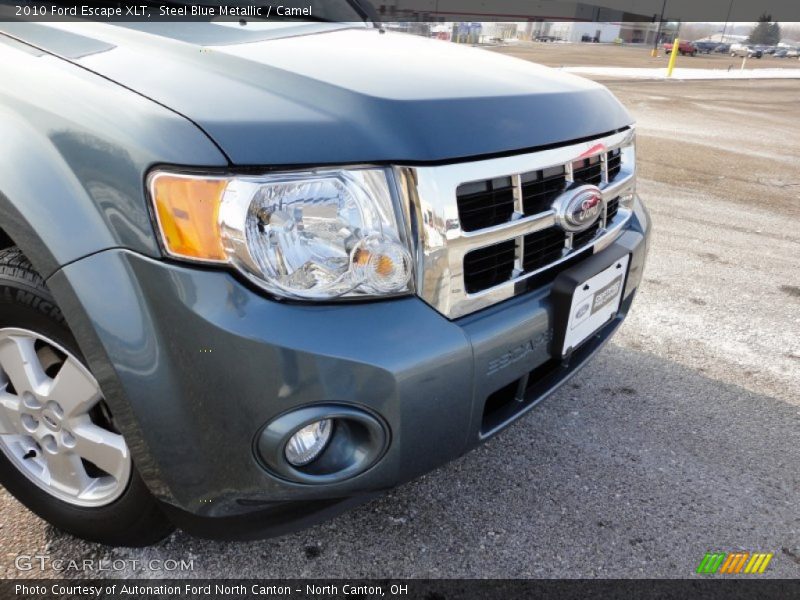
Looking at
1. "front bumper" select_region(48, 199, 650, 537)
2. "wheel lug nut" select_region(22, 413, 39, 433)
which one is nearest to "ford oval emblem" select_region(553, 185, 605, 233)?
"front bumper" select_region(48, 199, 650, 537)

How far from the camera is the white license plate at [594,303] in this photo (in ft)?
5.46

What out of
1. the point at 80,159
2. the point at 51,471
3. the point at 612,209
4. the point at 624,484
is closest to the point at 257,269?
the point at 80,159

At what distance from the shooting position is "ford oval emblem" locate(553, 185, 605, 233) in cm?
162

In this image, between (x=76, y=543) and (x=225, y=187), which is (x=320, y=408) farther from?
(x=76, y=543)

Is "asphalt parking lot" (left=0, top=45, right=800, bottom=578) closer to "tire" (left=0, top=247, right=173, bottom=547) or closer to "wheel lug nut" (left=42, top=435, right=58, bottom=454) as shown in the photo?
"tire" (left=0, top=247, right=173, bottom=547)

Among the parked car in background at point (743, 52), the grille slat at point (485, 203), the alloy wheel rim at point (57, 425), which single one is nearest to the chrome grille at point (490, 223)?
the grille slat at point (485, 203)

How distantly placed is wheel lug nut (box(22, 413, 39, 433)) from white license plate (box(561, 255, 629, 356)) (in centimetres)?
144

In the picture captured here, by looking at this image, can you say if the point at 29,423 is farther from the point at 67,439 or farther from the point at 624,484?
the point at 624,484

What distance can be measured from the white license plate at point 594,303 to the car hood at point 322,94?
0.41 meters

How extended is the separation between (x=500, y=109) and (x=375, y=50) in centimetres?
57

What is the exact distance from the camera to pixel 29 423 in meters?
1.66

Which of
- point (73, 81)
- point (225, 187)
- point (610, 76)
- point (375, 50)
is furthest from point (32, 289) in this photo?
point (610, 76)

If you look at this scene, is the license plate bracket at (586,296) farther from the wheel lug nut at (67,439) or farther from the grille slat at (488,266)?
the wheel lug nut at (67,439)

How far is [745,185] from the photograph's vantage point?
652 cm
